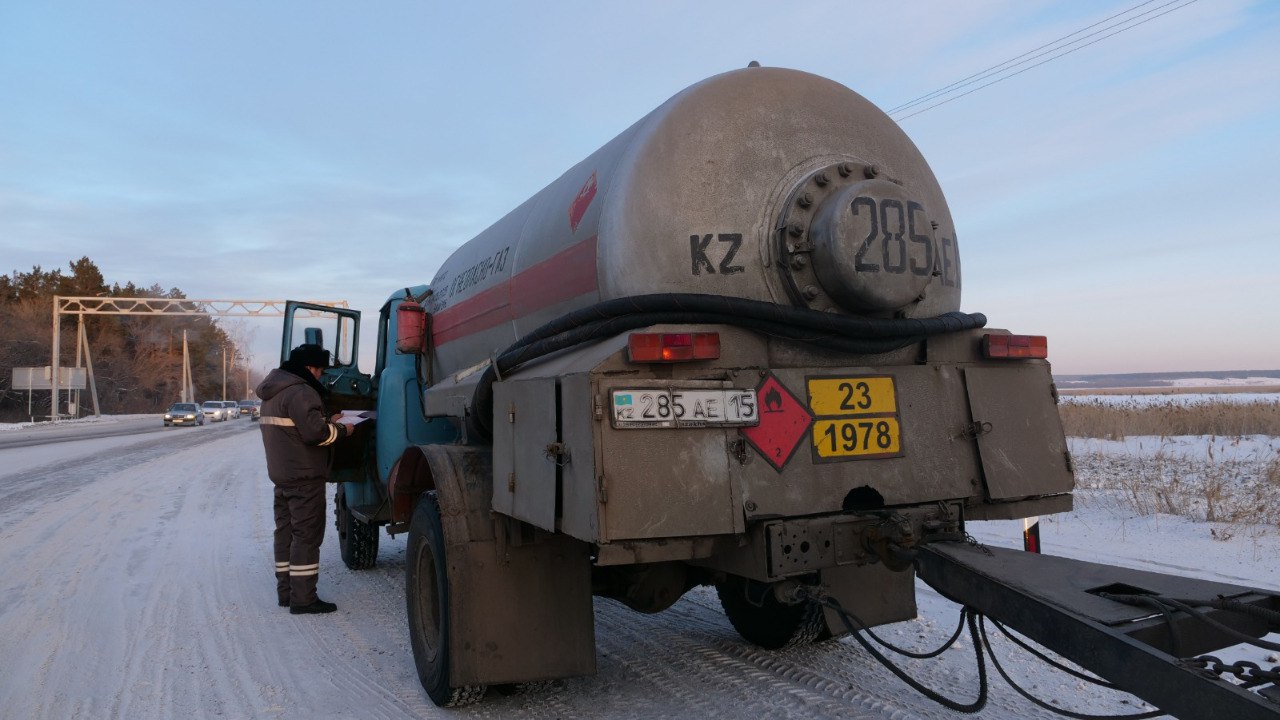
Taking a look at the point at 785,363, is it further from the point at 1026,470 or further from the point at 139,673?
the point at 139,673

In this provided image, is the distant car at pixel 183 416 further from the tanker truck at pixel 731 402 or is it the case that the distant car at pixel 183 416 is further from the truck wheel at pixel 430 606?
the tanker truck at pixel 731 402

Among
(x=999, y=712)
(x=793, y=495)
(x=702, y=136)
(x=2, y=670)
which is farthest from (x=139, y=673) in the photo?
(x=999, y=712)

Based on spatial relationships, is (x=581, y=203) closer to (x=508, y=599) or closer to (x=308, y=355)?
(x=508, y=599)

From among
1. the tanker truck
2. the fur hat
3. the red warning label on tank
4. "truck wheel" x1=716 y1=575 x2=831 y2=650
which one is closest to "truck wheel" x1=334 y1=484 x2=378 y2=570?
the fur hat

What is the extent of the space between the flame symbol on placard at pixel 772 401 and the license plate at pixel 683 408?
7 centimetres

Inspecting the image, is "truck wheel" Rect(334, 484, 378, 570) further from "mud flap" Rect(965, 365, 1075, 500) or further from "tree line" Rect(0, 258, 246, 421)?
"tree line" Rect(0, 258, 246, 421)

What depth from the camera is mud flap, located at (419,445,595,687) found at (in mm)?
3789

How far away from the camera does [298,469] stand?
6172mm

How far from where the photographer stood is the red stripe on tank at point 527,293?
12.8 feet

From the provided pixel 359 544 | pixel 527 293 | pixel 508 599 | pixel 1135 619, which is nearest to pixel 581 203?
pixel 527 293

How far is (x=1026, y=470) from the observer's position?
12.0 feet

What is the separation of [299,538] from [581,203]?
11.8ft

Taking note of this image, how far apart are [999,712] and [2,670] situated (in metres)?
5.15

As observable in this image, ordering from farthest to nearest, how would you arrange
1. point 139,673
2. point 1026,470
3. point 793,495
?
point 139,673
point 1026,470
point 793,495
